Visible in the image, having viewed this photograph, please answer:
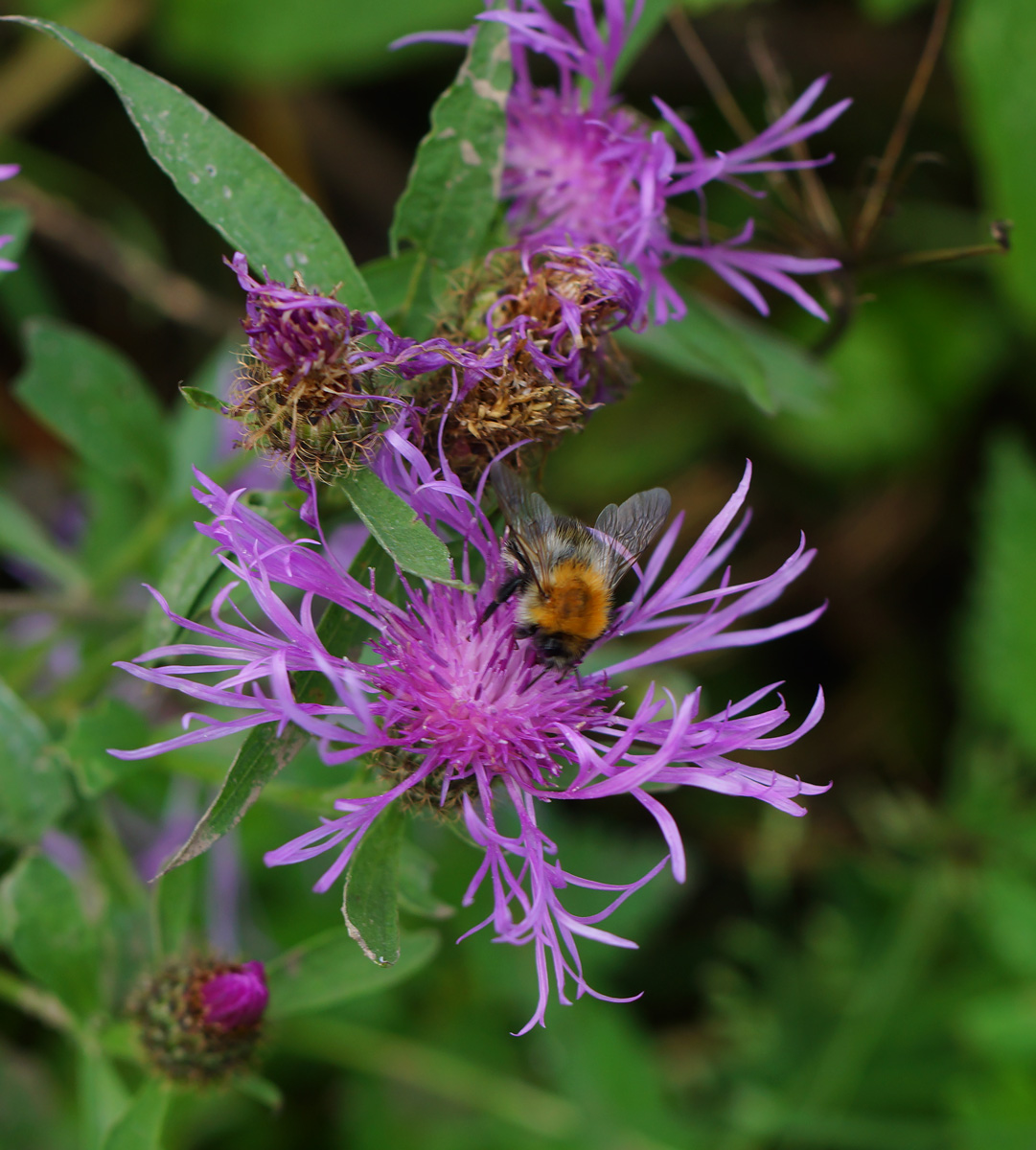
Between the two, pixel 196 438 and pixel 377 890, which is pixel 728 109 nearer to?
pixel 196 438

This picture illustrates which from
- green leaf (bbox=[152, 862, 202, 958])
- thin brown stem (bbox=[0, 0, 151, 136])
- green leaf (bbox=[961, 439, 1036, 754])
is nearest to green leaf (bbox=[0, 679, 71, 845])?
green leaf (bbox=[152, 862, 202, 958])

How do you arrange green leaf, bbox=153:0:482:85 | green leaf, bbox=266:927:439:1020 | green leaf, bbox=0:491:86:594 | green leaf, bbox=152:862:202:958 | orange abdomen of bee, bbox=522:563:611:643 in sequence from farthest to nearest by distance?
green leaf, bbox=153:0:482:85
green leaf, bbox=0:491:86:594
green leaf, bbox=152:862:202:958
green leaf, bbox=266:927:439:1020
orange abdomen of bee, bbox=522:563:611:643

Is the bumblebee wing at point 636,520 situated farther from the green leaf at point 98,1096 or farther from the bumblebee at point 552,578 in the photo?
the green leaf at point 98,1096

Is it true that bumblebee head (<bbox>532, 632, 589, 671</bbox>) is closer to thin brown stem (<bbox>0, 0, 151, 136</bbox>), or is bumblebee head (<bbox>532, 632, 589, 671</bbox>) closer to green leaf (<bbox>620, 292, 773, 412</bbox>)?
green leaf (<bbox>620, 292, 773, 412</bbox>)

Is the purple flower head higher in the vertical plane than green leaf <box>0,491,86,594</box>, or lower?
lower

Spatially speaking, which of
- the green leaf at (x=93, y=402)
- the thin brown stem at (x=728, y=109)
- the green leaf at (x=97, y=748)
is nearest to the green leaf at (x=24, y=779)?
the green leaf at (x=97, y=748)

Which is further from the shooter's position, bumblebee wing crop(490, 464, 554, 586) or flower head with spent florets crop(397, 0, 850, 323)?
flower head with spent florets crop(397, 0, 850, 323)
